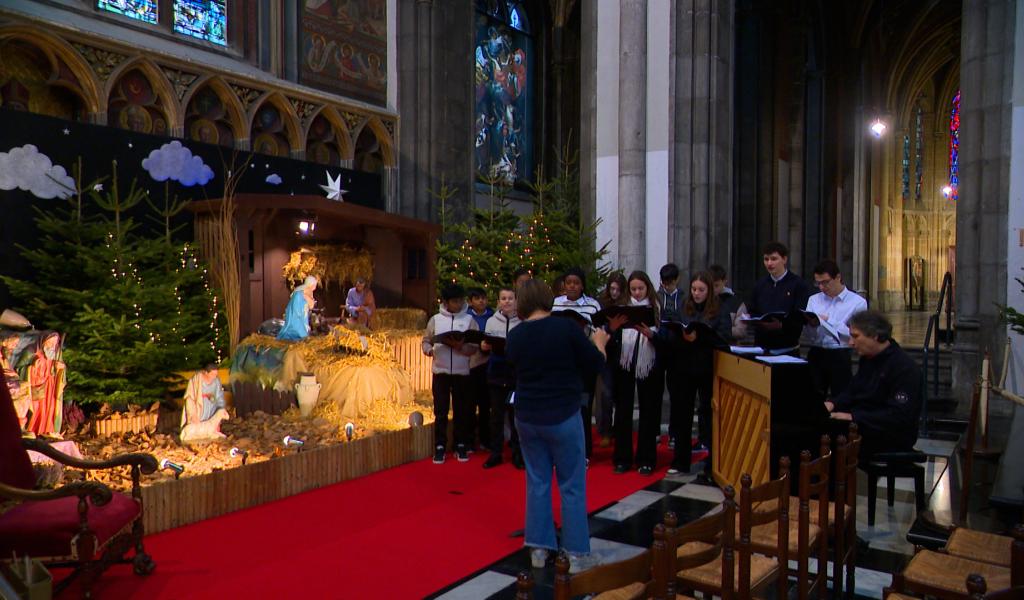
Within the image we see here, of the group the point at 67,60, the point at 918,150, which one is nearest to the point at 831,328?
the point at 67,60

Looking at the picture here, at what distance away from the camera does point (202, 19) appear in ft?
37.0

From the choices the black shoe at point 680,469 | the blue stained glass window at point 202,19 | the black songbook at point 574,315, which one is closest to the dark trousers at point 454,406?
the black songbook at point 574,315

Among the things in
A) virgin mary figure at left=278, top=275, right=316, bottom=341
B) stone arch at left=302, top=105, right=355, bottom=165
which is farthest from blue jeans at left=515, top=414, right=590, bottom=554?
stone arch at left=302, top=105, right=355, bottom=165

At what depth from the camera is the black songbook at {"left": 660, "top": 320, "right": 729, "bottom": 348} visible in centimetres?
593

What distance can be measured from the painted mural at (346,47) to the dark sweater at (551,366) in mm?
9609

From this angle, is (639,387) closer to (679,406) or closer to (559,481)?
(679,406)

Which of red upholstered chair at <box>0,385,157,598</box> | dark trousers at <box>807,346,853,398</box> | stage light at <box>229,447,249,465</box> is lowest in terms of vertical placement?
stage light at <box>229,447,249,465</box>

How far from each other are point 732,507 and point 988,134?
8798mm

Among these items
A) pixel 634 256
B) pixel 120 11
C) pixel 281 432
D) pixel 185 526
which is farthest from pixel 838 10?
pixel 185 526

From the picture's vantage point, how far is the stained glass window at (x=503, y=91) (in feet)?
57.7

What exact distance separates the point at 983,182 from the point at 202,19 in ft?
34.4

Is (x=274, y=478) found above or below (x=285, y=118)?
below

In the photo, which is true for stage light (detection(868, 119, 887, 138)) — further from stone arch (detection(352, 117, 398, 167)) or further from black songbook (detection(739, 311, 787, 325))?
black songbook (detection(739, 311, 787, 325))

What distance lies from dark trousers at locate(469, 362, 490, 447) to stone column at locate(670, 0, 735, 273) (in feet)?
13.6
